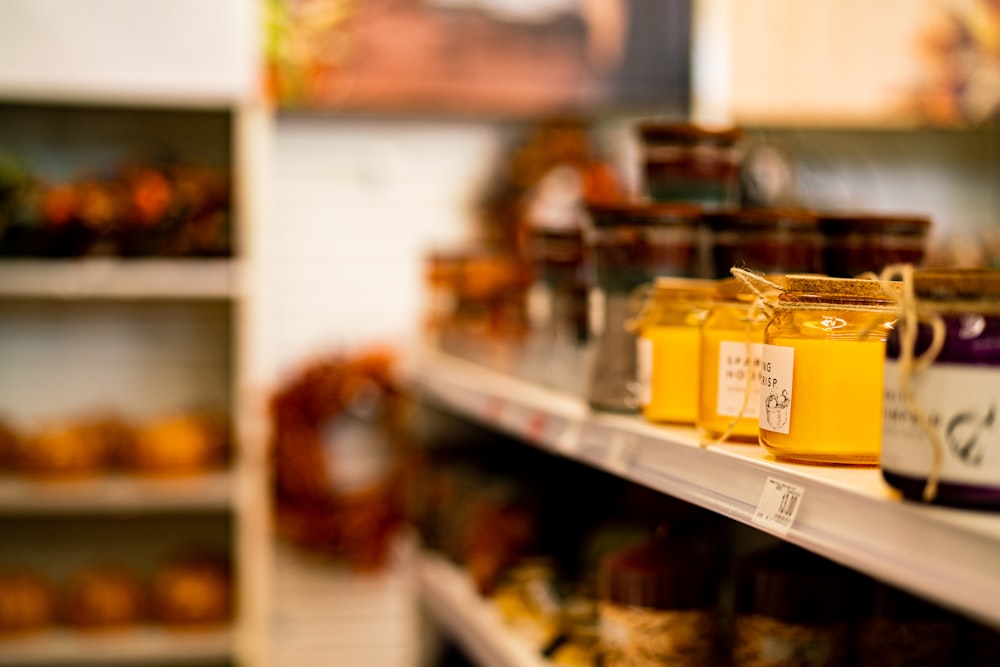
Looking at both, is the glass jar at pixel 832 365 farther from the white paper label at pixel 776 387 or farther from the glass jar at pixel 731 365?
the glass jar at pixel 731 365

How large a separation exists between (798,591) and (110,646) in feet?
7.45

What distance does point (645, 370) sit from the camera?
138 cm

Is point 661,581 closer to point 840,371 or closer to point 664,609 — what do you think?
point 664,609

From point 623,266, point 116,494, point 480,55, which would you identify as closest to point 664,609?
point 623,266

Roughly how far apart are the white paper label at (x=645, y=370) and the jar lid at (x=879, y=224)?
0.24m

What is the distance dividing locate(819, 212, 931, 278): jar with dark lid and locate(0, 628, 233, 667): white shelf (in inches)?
90.0

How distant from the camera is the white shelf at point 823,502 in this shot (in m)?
0.73

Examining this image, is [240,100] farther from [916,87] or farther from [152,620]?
[916,87]

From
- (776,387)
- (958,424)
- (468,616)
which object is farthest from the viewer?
(468,616)

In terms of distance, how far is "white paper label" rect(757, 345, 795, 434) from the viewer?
1.01 m

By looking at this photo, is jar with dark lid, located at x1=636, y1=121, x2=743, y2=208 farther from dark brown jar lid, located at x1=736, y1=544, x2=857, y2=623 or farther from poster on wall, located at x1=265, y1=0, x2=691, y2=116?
poster on wall, located at x1=265, y1=0, x2=691, y2=116

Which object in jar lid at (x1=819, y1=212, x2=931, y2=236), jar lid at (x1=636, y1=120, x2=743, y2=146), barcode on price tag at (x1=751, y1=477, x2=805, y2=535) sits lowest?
barcode on price tag at (x1=751, y1=477, x2=805, y2=535)

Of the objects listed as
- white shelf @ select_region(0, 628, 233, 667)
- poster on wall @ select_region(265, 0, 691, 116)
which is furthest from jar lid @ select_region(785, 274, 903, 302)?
poster on wall @ select_region(265, 0, 691, 116)

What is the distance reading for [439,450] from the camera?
2807 millimetres
